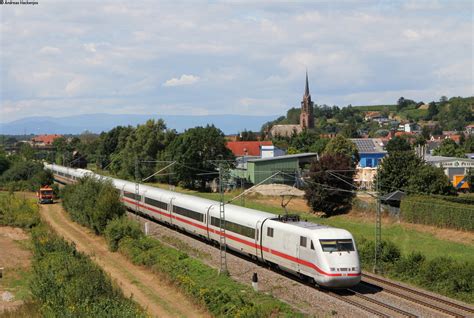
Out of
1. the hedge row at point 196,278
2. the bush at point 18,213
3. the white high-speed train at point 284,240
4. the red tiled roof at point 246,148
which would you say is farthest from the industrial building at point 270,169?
the red tiled roof at point 246,148

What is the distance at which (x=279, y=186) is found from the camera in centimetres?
Answer: 8538

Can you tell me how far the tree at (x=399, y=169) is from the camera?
61.0 metres

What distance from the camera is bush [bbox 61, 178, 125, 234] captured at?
51562 mm

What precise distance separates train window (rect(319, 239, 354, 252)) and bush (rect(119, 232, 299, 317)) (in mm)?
3631

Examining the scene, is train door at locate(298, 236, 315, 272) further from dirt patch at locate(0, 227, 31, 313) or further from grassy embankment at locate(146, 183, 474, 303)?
dirt patch at locate(0, 227, 31, 313)

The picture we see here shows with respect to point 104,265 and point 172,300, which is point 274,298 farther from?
point 104,265

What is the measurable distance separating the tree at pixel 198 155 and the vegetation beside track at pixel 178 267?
1196 inches

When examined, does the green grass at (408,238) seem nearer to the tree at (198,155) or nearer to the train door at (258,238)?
the train door at (258,238)

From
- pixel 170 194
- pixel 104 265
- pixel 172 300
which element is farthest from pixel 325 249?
pixel 170 194

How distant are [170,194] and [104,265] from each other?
594 inches

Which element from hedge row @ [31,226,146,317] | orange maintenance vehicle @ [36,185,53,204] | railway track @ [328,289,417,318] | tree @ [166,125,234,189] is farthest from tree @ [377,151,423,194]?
orange maintenance vehicle @ [36,185,53,204]

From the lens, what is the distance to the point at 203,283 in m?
31.8

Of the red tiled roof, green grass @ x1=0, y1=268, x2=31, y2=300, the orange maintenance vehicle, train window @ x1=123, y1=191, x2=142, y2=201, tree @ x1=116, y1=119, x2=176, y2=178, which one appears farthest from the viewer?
the red tiled roof

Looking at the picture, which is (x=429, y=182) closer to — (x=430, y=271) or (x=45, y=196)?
(x=430, y=271)
